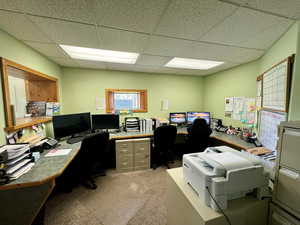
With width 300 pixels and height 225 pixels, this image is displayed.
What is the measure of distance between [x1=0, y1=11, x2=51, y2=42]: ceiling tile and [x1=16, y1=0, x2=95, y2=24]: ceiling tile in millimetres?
190

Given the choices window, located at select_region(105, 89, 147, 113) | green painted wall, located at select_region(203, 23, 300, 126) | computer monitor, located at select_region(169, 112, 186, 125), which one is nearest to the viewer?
green painted wall, located at select_region(203, 23, 300, 126)

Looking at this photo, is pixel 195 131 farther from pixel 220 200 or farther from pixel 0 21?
pixel 0 21

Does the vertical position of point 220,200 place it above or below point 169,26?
below

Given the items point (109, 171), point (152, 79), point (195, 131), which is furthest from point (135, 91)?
point (109, 171)

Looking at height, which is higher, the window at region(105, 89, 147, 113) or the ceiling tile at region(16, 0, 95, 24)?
the ceiling tile at region(16, 0, 95, 24)

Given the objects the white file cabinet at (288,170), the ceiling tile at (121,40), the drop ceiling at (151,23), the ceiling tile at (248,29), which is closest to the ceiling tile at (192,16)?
the drop ceiling at (151,23)

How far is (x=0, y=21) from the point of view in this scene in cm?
117

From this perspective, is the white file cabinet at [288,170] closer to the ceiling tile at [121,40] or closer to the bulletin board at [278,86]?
the bulletin board at [278,86]

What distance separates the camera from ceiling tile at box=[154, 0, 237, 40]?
984mm

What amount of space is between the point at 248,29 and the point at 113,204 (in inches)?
108

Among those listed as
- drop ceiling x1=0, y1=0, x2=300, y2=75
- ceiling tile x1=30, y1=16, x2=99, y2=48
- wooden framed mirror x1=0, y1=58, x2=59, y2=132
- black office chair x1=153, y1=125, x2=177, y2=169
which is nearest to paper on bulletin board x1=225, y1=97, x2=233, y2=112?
drop ceiling x1=0, y1=0, x2=300, y2=75

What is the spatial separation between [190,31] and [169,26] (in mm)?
268

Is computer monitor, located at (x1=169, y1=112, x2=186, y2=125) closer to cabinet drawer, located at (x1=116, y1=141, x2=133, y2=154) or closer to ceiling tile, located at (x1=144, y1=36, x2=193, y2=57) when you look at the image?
cabinet drawer, located at (x1=116, y1=141, x2=133, y2=154)

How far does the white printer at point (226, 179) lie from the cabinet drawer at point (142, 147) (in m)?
1.64
